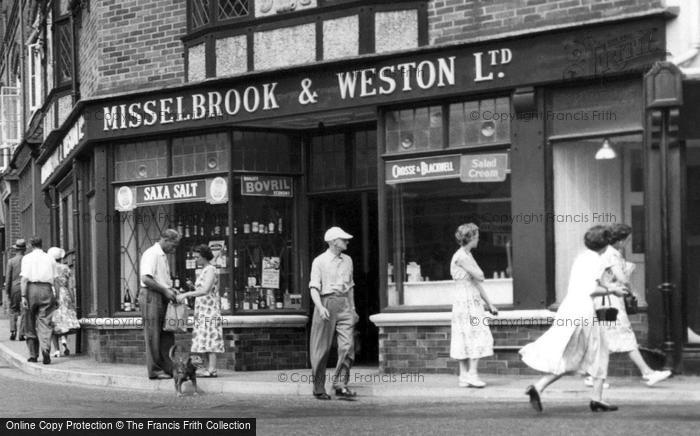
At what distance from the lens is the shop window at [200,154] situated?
16.4m

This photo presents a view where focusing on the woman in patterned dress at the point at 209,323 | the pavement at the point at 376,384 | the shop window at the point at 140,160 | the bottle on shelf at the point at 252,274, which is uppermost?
the shop window at the point at 140,160

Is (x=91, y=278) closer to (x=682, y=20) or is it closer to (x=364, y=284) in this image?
(x=364, y=284)

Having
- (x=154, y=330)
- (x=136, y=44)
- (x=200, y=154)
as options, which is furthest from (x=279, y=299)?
(x=136, y=44)

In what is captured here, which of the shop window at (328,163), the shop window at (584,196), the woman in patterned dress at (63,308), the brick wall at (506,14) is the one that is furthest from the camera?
the woman in patterned dress at (63,308)

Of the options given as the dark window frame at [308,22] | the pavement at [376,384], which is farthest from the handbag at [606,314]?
the dark window frame at [308,22]

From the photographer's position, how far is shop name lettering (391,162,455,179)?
571 inches

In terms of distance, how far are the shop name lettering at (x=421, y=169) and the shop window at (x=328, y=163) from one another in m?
1.61

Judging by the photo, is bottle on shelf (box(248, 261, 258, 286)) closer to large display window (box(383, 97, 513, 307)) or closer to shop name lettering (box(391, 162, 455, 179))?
large display window (box(383, 97, 513, 307))

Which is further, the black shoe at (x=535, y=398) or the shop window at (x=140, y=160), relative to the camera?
the shop window at (x=140, y=160)

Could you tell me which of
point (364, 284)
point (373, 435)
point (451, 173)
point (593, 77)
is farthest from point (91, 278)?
point (373, 435)

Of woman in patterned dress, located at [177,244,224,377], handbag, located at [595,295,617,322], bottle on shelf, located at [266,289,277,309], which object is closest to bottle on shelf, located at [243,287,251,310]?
bottle on shelf, located at [266,289,277,309]

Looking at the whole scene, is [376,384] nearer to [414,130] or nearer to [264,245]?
[414,130]

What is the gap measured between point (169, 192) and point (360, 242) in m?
2.59

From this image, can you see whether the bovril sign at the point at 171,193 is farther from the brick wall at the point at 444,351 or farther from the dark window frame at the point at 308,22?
the brick wall at the point at 444,351
